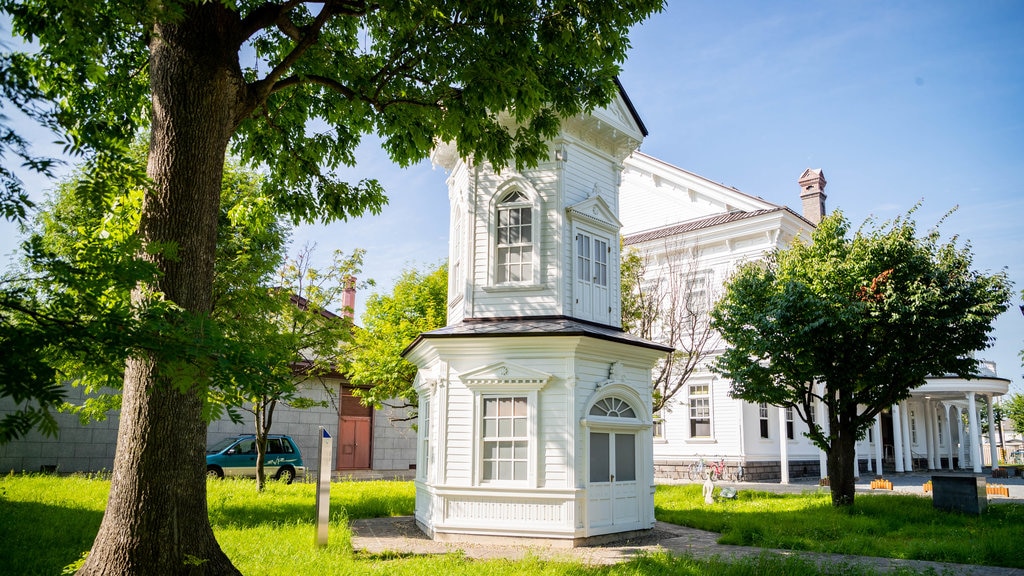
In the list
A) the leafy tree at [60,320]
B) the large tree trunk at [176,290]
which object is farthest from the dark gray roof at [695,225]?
the leafy tree at [60,320]

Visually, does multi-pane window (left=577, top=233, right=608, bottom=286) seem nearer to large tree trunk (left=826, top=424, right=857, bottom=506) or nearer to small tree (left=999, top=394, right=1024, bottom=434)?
large tree trunk (left=826, top=424, right=857, bottom=506)

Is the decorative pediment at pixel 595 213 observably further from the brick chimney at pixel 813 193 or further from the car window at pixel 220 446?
the brick chimney at pixel 813 193

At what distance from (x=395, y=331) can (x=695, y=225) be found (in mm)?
12877

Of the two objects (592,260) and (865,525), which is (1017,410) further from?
(592,260)

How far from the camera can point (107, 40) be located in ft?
25.4

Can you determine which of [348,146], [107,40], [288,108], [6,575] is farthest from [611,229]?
[6,575]

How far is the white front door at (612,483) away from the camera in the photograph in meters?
12.3

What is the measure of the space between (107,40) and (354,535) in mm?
9059

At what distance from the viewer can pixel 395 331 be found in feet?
66.9

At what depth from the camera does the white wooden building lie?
81.2 feet

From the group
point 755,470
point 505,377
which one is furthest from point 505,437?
point 755,470

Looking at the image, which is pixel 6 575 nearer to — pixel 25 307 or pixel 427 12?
pixel 25 307

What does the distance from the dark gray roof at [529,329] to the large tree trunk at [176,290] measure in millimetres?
6163

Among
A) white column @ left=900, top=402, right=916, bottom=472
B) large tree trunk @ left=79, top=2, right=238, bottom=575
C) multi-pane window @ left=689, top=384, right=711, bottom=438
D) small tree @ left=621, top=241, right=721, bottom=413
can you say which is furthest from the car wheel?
white column @ left=900, top=402, right=916, bottom=472
